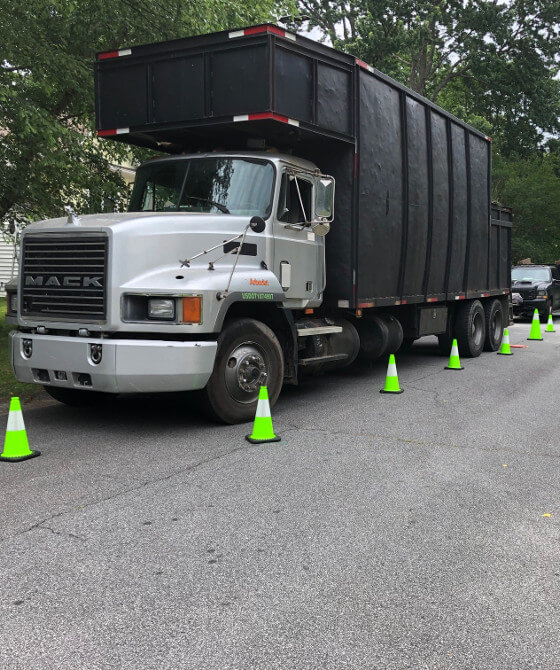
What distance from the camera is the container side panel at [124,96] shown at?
7.82 metres

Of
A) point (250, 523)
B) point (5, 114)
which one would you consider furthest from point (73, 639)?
point (5, 114)

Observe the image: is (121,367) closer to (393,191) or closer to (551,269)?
(393,191)

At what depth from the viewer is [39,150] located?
10859 mm

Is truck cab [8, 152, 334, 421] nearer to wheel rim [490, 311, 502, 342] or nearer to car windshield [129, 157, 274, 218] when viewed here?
car windshield [129, 157, 274, 218]

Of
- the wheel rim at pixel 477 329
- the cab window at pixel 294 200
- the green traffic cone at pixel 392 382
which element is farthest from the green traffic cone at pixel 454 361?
the cab window at pixel 294 200

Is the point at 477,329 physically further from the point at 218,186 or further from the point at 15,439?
the point at 15,439

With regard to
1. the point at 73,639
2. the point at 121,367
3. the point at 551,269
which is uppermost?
the point at 551,269

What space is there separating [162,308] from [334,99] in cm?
345

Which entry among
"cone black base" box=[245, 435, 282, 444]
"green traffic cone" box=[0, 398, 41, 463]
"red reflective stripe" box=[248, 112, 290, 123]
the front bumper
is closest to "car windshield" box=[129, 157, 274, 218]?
"red reflective stripe" box=[248, 112, 290, 123]

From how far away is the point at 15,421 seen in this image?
5.50 meters

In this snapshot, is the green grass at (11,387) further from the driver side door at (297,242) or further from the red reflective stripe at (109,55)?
the red reflective stripe at (109,55)

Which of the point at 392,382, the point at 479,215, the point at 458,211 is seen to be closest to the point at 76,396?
the point at 392,382

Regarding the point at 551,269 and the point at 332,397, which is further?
the point at 551,269

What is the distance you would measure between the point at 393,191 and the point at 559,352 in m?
6.62
